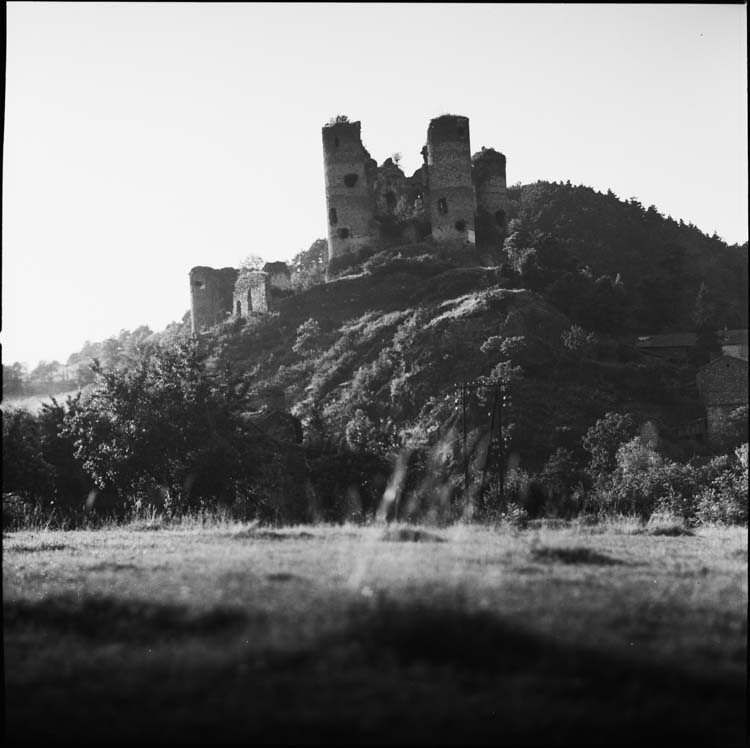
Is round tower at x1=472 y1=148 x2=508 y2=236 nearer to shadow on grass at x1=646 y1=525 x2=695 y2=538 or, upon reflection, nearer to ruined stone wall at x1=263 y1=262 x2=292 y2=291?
ruined stone wall at x1=263 y1=262 x2=292 y2=291

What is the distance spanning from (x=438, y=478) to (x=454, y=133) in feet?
75.0

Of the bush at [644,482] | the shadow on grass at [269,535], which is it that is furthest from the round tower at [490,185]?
the shadow on grass at [269,535]

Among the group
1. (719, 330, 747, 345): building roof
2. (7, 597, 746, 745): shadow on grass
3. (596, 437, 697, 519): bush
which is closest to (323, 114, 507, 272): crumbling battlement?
(719, 330, 747, 345): building roof

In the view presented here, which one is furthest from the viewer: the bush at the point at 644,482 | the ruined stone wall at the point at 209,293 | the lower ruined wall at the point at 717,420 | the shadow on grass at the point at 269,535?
the ruined stone wall at the point at 209,293

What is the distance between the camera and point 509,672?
475 cm

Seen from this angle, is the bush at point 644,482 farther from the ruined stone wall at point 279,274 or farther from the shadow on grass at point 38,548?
the ruined stone wall at point 279,274

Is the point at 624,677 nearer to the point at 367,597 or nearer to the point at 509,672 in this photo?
the point at 509,672

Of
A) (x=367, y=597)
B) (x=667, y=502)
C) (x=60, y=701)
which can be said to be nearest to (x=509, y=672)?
(x=367, y=597)

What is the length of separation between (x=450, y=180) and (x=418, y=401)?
12.9 metres

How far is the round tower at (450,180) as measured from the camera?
138 ft

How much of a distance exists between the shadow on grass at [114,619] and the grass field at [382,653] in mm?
12

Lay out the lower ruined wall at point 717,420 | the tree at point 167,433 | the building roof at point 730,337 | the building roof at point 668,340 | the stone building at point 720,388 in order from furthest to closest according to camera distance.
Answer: the building roof at point 668,340 < the building roof at point 730,337 < the stone building at point 720,388 < the lower ruined wall at point 717,420 < the tree at point 167,433

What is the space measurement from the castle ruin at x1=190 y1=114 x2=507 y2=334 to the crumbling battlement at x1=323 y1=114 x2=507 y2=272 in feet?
0.13

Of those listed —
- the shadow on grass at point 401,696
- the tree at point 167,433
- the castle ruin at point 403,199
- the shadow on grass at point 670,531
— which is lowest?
the shadow on grass at point 401,696
